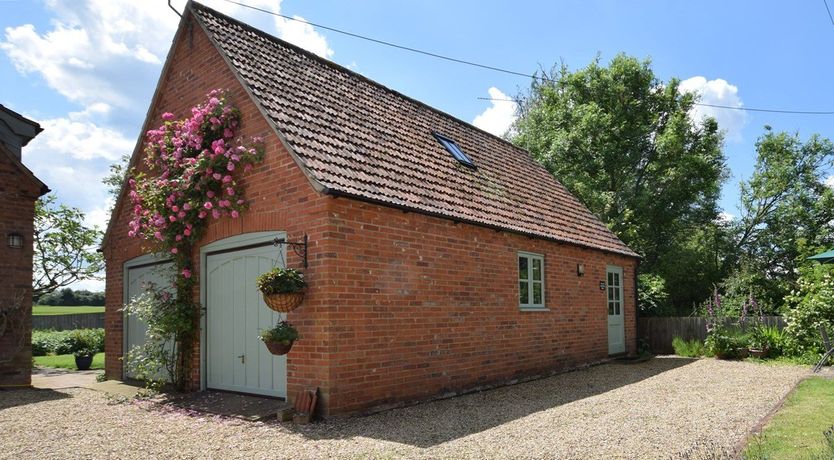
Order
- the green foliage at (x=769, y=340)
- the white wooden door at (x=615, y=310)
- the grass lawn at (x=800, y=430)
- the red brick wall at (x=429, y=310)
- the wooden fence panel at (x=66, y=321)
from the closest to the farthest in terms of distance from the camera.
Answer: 1. the grass lawn at (x=800, y=430)
2. the red brick wall at (x=429, y=310)
3. the green foliage at (x=769, y=340)
4. the white wooden door at (x=615, y=310)
5. the wooden fence panel at (x=66, y=321)

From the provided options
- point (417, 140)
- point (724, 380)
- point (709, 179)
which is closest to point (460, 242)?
point (417, 140)

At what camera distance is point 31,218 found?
11250mm

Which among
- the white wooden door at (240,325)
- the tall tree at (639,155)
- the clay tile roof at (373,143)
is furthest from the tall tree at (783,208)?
the white wooden door at (240,325)

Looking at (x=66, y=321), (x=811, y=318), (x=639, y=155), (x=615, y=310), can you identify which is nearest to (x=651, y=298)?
(x=615, y=310)

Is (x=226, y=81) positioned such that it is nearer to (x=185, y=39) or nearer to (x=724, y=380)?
(x=185, y=39)

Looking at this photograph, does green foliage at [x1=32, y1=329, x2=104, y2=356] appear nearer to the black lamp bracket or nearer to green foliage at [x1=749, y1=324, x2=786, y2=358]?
the black lamp bracket

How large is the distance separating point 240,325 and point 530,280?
18.0 ft

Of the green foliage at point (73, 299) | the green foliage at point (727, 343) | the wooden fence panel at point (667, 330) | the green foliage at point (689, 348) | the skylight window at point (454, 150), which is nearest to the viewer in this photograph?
the skylight window at point (454, 150)

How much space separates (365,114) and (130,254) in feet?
17.1

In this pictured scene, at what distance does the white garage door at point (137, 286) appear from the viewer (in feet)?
35.6

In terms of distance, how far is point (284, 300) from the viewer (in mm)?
7344

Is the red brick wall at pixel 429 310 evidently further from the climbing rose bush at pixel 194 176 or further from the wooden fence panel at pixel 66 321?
the wooden fence panel at pixel 66 321

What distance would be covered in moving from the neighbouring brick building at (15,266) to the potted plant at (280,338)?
6.31 metres

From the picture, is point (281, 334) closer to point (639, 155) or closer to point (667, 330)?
point (667, 330)
